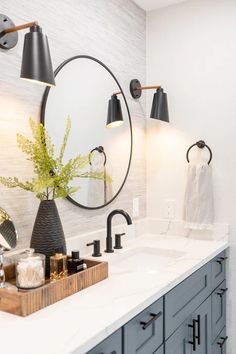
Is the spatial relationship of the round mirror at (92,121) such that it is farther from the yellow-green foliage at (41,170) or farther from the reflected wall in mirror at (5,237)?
the reflected wall in mirror at (5,237)

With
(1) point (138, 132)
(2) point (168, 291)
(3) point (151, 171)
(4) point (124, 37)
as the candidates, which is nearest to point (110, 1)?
(4) point (124, 37)

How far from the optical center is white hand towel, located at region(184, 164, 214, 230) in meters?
2.19

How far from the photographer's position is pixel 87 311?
3.71ft

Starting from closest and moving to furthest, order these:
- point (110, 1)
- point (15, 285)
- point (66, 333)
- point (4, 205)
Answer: point (66, 333), point (15, 285), point (4, 205), point (110, 1)

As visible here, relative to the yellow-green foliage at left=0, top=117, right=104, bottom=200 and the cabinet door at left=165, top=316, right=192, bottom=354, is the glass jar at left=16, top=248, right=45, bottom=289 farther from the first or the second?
the cabinet door at left=165, top=316, right=192, bottom=354

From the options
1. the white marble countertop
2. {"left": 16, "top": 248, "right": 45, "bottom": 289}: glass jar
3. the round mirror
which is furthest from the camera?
the round mirror

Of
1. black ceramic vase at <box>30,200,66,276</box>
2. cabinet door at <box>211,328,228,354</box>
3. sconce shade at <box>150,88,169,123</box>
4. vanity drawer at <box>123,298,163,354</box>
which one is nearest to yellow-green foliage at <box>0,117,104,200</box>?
black ceramic vase at <box>30,200,66,276</box>

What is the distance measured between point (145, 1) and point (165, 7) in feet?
0.52

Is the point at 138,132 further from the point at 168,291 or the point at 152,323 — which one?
the point at 152,323

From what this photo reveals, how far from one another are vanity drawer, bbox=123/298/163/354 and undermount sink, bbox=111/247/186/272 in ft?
1.45

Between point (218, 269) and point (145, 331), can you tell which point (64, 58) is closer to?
A: point (145, 331)

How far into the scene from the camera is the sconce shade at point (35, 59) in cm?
123

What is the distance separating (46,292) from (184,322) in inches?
29.7

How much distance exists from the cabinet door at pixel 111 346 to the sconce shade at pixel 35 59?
0.87 m
